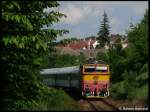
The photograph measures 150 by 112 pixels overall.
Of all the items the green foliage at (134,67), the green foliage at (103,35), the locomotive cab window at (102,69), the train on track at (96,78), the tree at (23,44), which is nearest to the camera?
the tree at (23,44)

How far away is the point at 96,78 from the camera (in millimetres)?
40344

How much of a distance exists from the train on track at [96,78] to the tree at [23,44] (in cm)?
2257

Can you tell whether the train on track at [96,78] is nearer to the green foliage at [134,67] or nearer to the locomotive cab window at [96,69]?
the locomotive cab window at [96,69]

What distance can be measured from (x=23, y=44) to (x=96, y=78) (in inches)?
1078

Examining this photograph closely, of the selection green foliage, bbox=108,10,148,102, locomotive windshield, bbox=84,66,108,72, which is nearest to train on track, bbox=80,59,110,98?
locomotive windshield, bbox=84,66,108,72

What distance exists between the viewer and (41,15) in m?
15.1

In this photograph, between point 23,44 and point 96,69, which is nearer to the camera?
point 23,44

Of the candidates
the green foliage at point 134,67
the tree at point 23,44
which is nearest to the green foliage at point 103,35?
the green foliage at point 134,67

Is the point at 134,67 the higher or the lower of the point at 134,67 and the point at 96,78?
the higher

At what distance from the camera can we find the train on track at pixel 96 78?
39.8m

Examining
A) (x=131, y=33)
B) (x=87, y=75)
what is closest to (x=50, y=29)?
(x=87, y=75)

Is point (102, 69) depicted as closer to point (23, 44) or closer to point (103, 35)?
point (23, 44)

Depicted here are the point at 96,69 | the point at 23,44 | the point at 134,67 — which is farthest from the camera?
the point at 96,69

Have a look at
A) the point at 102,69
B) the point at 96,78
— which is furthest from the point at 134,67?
the point at 96,78
